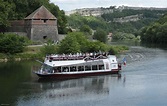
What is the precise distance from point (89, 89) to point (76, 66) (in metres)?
6.91

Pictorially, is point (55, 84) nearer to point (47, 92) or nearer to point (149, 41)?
point (47, 92)

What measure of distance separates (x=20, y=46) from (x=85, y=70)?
19.6m

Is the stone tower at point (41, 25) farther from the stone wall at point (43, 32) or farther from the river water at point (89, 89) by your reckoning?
the river water at point (89, 89)

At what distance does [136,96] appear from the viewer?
3166cm

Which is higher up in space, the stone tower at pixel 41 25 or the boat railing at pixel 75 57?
the stone tower at pixel 41 25

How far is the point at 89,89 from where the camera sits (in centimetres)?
3484

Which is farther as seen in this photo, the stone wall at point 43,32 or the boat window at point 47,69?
the stone wall at point 43,32

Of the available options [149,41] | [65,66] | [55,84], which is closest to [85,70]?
[65,66]

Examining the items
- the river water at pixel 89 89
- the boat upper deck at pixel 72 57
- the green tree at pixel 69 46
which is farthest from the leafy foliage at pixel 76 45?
the boat upper deck at pixel 72 57

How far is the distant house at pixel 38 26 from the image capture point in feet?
222

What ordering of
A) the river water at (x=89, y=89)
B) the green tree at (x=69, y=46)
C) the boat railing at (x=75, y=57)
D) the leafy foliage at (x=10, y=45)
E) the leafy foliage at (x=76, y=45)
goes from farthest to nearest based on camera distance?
the leafy foliage at (x=10, y=45) < the leafy foliage at (x=76, y=45) < the green tree at (x=69, y=46) < the boat railing at (x=75, y=57) < the river water at (x=89, y=89)

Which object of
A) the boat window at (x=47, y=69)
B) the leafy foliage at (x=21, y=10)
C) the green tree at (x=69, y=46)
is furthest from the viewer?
the leafy foliage at (x=21, y=10)

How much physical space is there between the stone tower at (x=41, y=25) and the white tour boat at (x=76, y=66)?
26114mm

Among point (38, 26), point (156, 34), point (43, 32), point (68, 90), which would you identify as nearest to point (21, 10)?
point (38, 26)
